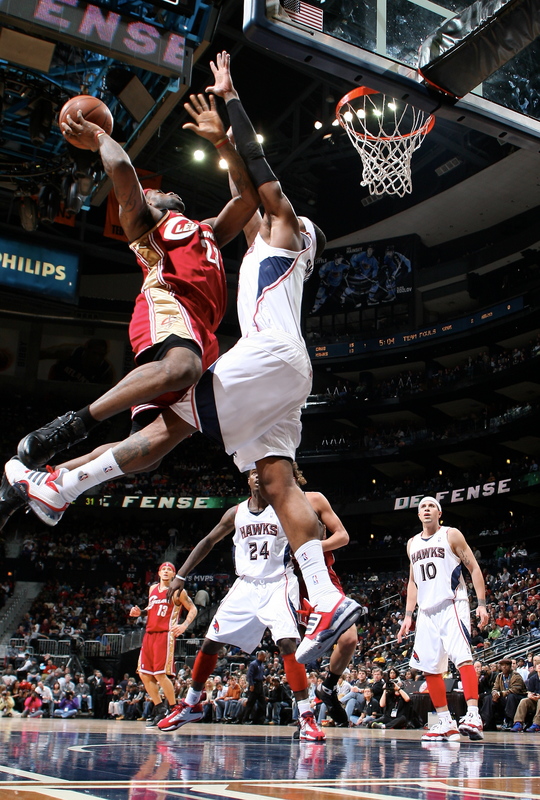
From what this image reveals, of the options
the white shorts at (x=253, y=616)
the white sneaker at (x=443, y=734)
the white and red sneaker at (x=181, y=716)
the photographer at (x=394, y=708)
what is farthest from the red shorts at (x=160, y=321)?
the photographer at (x=394, y=708)

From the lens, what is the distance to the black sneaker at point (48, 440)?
10.4ft

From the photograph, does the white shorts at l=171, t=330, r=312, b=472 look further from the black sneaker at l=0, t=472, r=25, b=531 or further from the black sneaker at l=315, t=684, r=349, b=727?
the black sneaker at l=315, t=684, r=349, b=727

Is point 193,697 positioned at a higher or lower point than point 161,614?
lower

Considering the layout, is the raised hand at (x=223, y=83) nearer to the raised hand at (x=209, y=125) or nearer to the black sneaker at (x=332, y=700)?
the raised hand at (x=209, y=125)

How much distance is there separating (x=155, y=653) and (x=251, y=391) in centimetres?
589

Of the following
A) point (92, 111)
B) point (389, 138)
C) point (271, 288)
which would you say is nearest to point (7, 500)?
point (271, 288)

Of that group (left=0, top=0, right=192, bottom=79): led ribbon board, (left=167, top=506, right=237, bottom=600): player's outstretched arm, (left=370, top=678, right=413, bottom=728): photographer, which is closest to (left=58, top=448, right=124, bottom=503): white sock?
(left=167, top=506, right=237, bottom=600): player's outstretched arm

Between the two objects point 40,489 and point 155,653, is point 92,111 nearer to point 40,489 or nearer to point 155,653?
point 40,489

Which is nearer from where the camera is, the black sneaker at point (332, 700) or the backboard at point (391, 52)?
the backboard at point (391, 52)

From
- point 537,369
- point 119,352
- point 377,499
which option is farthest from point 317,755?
point 119,352

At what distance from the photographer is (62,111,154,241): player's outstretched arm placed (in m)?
3.61

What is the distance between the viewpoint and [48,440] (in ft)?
10.4

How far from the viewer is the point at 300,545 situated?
3176mm

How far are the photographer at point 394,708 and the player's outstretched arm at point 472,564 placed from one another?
211 inches
